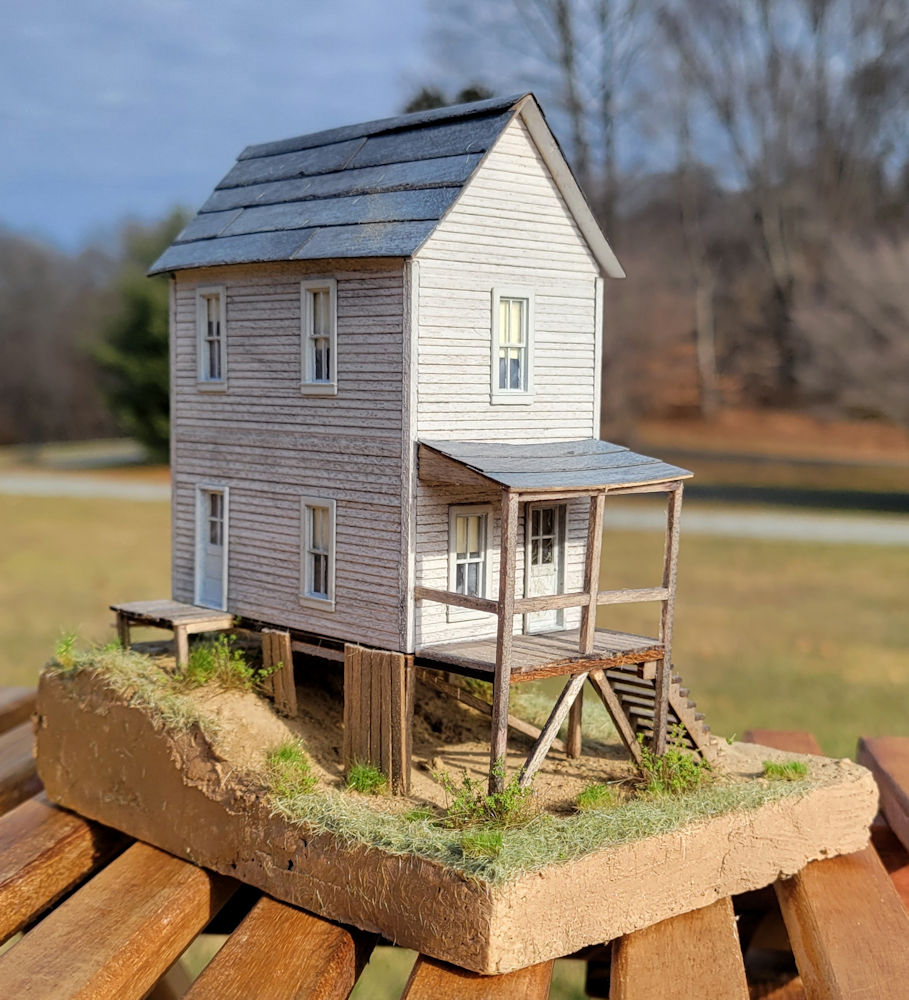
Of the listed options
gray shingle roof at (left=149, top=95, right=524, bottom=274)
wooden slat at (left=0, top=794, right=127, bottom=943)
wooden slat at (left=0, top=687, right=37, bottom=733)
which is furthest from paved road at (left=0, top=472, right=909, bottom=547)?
wooden slat at (left=0, top=794, right=127, bottom=943)

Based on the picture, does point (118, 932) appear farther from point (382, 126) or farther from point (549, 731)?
point (382, 126)

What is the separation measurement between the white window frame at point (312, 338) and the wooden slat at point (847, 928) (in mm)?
5947

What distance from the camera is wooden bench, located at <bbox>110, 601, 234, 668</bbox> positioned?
11008 millimetres

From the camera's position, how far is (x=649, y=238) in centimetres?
4284

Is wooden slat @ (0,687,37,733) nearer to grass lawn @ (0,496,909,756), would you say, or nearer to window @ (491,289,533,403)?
grass lawn @ (0,496,909,756)

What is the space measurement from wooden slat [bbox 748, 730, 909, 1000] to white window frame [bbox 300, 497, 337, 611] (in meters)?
4.77

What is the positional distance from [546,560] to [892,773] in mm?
4325

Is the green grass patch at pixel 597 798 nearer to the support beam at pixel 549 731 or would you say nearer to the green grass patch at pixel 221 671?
the support beam at pixel 549 731

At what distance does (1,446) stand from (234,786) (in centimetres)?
6752

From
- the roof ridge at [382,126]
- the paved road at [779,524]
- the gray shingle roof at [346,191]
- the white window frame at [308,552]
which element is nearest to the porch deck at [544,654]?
the white window frame at [308,552]

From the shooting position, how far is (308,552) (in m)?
10.7

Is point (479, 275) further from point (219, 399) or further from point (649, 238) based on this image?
point (649, 238)

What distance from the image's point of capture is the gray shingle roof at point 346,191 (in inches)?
382

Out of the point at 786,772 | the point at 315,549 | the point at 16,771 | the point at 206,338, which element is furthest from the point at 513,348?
the point at 16,771
